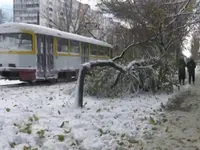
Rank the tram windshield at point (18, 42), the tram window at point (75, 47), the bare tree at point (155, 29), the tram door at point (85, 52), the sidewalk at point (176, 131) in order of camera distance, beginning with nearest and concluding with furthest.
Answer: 1. the sidewalk at point (176, 131)
2. the bare tree at point (155, 29)
3. the tram windshield at point (18, 42)
4. the tram window at point (75, 47)
5. the tram door at point (85, 52)

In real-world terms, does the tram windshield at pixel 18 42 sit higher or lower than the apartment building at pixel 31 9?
lower

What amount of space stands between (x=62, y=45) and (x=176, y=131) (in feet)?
40.1

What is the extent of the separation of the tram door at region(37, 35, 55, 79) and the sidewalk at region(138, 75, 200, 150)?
25.2 feet

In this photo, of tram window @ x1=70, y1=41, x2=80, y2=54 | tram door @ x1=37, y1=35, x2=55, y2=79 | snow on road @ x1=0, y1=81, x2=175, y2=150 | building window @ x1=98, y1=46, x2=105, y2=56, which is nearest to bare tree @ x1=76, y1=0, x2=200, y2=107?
snow on road @ x1=0, y1=81, x2=175, y2=150

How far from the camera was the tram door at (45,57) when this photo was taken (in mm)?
16719

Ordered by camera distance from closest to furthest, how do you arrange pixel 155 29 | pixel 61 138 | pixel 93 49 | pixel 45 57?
pixel 61 138, pixel 155 29, pixel 45 57, pixel 93 49

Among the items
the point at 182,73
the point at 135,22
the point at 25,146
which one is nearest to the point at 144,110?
the point at 25,146

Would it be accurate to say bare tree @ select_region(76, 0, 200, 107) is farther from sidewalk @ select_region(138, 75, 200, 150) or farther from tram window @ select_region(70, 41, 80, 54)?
tram window @ select_region(70, 41, 80, 54)

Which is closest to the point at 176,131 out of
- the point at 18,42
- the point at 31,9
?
the point at 18,42

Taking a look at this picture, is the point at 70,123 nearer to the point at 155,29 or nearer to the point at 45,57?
the point at 155,29

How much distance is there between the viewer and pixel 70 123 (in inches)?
286

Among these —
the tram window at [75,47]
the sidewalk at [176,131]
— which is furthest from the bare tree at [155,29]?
the tram window at [75,47]

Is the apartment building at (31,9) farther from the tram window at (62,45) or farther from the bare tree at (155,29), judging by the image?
the tram window at (62,45)

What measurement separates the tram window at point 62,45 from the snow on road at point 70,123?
A: 27.3 ft
